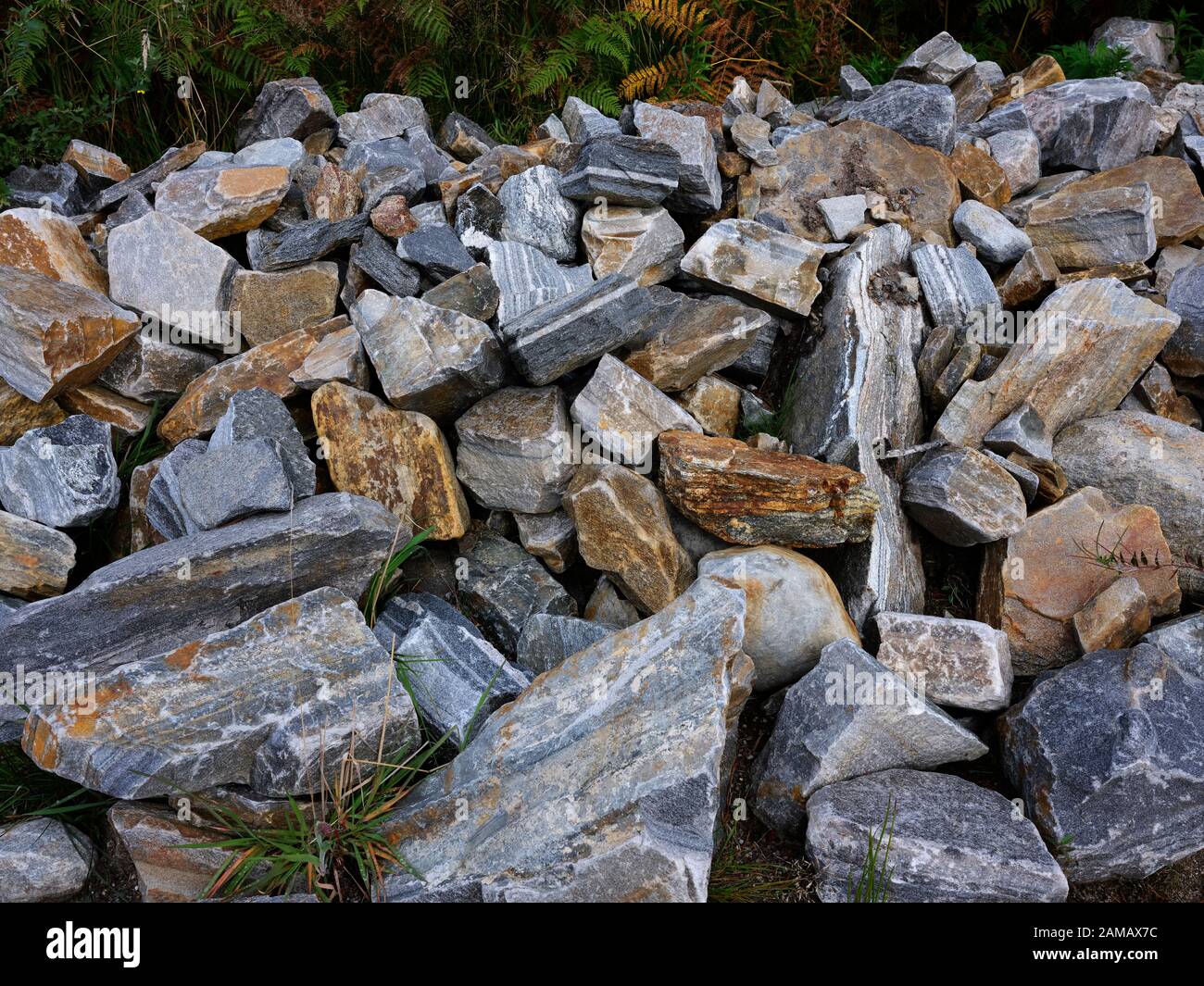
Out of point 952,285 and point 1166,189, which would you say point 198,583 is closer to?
Answer: point 952,285

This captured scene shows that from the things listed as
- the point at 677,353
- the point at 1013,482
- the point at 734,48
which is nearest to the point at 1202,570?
the point at 1013,482

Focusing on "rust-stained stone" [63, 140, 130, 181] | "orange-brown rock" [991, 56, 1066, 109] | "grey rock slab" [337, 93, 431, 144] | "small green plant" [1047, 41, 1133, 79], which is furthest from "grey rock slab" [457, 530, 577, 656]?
"small green plant" [1047, 41, 1133, 79]

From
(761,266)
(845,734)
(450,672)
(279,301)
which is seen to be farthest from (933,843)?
(279,301)

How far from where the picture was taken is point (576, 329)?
4.46 metres

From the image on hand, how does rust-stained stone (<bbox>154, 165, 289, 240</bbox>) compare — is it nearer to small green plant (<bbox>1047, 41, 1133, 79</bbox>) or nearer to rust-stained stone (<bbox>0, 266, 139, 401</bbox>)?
rust-stained stone (<bbox>0, 266, 139, 401</bbox>)

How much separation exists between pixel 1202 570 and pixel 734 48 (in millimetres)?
4735

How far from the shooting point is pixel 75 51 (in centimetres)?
635

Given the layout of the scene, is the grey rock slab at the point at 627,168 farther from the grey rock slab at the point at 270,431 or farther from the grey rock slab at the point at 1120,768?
the grey rock slab at the point at 1120,768

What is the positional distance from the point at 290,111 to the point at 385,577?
11.0ft

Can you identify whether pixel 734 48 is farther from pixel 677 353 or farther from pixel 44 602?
pixel 44 602

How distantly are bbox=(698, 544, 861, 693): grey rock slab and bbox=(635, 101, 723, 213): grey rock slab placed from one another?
7.29 ft

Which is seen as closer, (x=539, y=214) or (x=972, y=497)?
(x=972, y=497)

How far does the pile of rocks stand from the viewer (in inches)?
142

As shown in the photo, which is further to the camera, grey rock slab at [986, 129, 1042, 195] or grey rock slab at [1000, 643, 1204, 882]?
Result: grey rock slab at [986, 129, 1042, 195]
